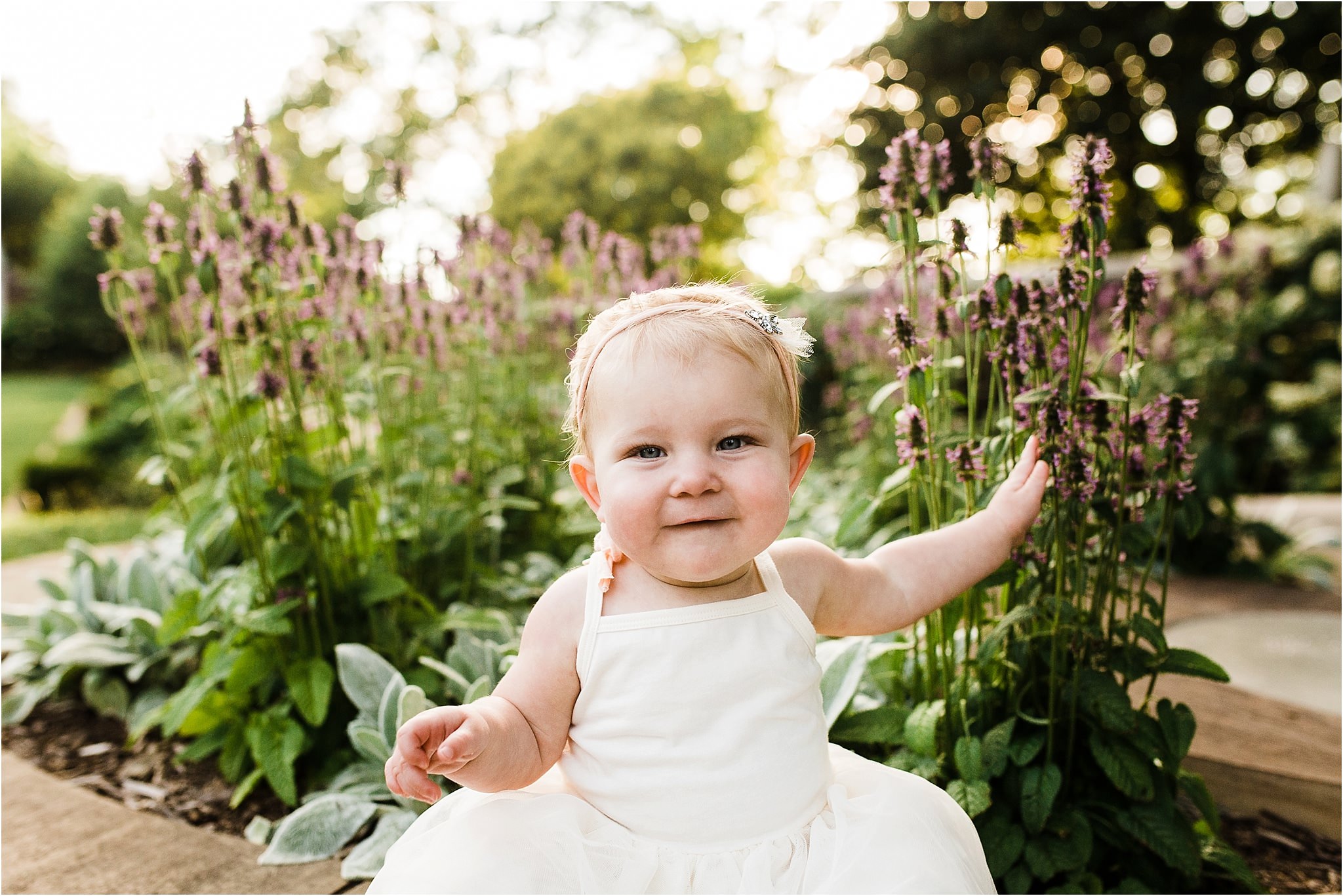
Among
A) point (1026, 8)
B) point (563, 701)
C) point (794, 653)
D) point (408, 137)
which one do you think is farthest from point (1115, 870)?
point (408, 137)

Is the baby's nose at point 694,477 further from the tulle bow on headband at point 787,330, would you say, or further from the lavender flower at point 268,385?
the lavender flower at point 268,385

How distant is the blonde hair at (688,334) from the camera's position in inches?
46.8

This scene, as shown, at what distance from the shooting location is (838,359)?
452cm

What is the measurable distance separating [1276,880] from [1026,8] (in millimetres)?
13260

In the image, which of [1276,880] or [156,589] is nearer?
[1276,880]

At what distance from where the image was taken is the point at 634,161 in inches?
551

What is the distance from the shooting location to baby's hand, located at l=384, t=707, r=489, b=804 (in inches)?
40.9

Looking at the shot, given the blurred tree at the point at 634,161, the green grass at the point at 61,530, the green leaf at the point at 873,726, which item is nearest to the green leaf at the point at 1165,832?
the green leaf at the point at 873,726

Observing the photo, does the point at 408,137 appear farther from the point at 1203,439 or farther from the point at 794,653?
the point at 794,653

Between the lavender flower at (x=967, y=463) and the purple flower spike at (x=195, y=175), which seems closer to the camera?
the lavender flower at (x=967, y=463)

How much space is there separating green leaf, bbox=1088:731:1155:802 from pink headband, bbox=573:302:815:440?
862 mm

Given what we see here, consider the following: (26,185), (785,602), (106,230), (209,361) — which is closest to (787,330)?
(785,602)

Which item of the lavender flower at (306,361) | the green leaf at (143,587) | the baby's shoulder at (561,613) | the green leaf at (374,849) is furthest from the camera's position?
the green leaf at (143,587)

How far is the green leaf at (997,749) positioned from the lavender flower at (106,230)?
2.17 metres
